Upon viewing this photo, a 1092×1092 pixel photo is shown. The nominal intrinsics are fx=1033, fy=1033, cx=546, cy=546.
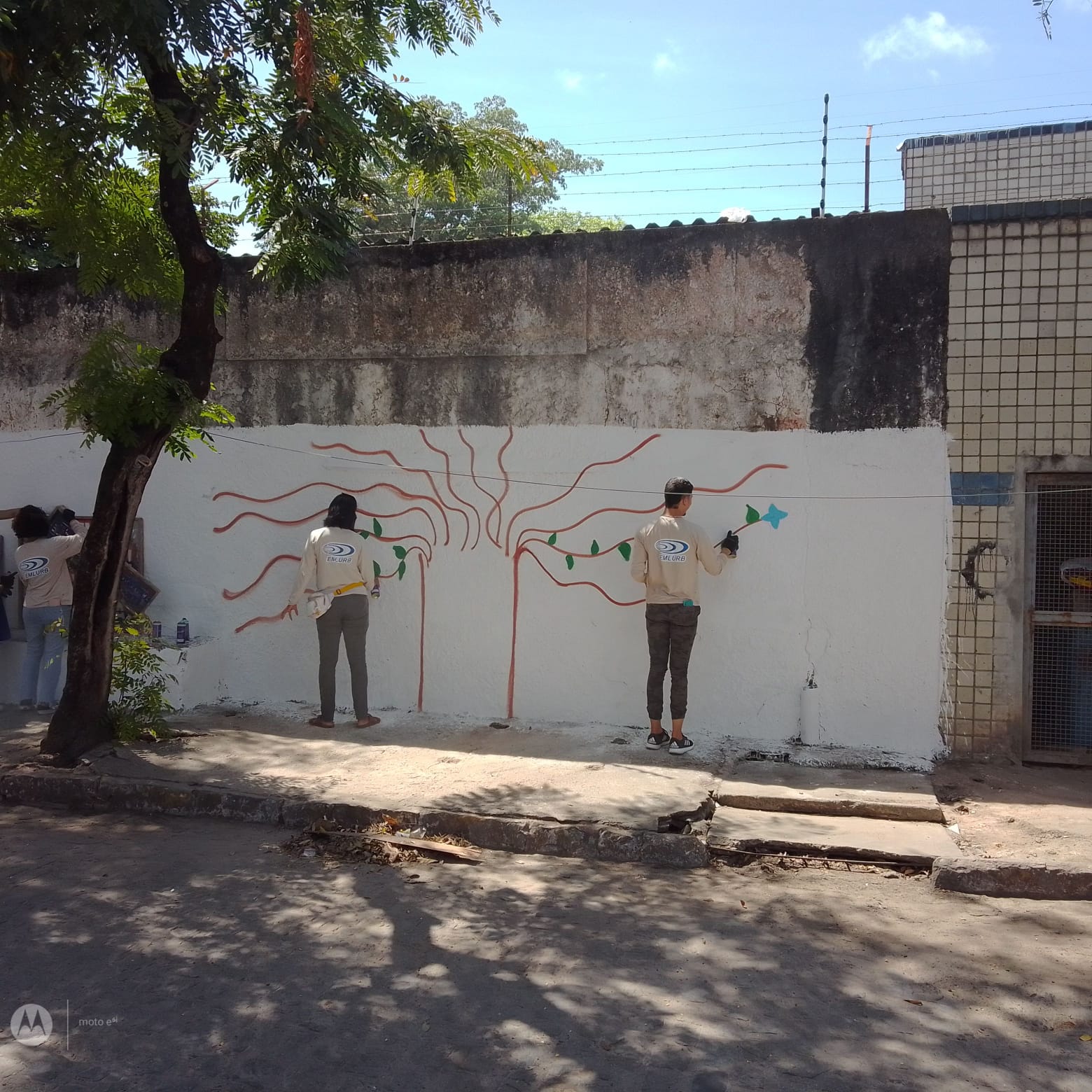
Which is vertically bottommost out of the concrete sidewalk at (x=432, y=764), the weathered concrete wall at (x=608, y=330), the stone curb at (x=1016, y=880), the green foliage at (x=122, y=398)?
the stone curb at (x=1016, y=880)

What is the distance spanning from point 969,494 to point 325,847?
4.19 metres

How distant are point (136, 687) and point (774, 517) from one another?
4412 mm

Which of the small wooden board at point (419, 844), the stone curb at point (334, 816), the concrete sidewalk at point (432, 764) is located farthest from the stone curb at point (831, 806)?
the small wooden board at point (419, 844)

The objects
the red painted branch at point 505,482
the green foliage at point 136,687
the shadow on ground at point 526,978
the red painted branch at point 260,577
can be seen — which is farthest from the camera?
the red painted branch at point 260,577

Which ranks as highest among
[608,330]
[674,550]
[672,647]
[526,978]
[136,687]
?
[608,330]

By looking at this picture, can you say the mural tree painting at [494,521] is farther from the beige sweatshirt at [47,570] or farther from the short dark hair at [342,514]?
the beige sweatshirt at [47,570]

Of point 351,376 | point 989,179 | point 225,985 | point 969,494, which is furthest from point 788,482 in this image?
point 989,179

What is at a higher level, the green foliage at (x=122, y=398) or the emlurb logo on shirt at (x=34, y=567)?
the green foliage at (x=122, y=398)

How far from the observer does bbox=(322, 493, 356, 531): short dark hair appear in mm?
7066

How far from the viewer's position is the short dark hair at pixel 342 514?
7066mm

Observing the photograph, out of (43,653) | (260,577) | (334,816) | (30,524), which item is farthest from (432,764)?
(30,524)

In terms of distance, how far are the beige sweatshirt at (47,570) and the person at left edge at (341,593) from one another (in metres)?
1.73

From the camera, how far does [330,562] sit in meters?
7.01

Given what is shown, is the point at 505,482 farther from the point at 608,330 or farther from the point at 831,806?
the point at 831,806
